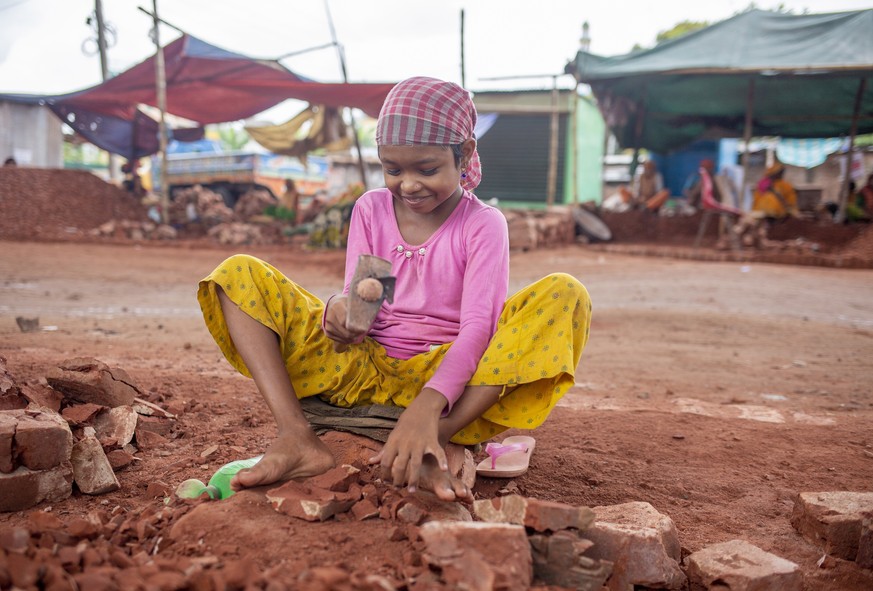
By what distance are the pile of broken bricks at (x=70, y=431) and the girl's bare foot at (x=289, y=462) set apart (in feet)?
1.96

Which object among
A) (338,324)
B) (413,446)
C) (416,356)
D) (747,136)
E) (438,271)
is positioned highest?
(747,136)

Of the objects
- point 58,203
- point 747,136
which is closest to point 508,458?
point 747,136

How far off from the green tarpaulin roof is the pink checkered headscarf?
11.3 m

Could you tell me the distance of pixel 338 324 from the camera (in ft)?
6.60

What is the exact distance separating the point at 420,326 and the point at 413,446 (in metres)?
0.59

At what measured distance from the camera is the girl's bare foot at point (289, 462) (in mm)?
1830

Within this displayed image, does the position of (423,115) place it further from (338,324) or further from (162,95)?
(162,95)

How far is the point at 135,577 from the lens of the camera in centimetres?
134

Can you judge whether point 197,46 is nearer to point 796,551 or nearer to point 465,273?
point 465,273

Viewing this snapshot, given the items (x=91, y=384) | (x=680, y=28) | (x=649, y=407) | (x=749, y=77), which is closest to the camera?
(x=91, y=384)

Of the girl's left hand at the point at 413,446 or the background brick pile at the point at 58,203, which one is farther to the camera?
the background brick pile at the point at 58,203

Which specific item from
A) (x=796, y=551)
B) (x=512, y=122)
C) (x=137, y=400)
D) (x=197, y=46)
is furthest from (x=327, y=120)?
(x=796, y=551)

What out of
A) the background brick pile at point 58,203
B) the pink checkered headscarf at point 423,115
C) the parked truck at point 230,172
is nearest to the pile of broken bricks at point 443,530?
the pink checkered headscarf at point 423,115

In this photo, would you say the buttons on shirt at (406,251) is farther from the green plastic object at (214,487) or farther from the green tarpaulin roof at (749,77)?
the green tarpaulin roof at (749,77)
